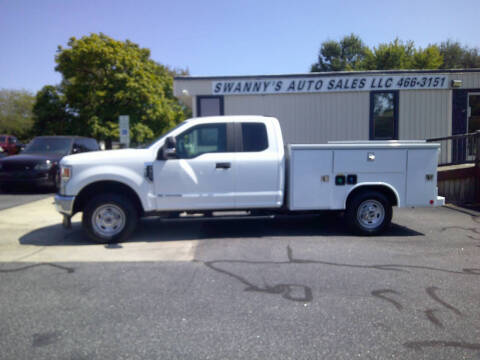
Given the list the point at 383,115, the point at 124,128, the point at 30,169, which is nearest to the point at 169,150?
the point at 124,128

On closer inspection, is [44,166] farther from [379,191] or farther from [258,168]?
[379,191]

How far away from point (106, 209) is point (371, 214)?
4.55 meters

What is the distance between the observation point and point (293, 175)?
6.70 metres

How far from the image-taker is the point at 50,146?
13.7 meters

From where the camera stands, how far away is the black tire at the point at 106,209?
6.41 metres

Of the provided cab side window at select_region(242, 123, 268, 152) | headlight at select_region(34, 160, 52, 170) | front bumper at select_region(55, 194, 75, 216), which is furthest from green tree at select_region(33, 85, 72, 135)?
cab side window at select_region(242, 123, 268, 152)

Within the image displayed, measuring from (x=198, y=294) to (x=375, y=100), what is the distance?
1154 centimetres

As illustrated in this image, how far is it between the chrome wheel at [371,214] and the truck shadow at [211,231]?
33 centimetres

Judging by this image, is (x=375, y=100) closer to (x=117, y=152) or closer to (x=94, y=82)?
(x=117, y=152)

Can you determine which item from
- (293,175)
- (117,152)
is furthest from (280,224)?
(117,152)

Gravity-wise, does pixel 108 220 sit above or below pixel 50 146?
below

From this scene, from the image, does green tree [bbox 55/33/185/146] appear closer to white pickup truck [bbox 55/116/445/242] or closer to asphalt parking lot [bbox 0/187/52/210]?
asphalt parking lot [bbox 0/187/52/210]

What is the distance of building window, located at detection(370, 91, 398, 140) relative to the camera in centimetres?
1377

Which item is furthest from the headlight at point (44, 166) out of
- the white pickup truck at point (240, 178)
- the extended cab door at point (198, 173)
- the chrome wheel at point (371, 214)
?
the chrome wheel at point (371, 214)
